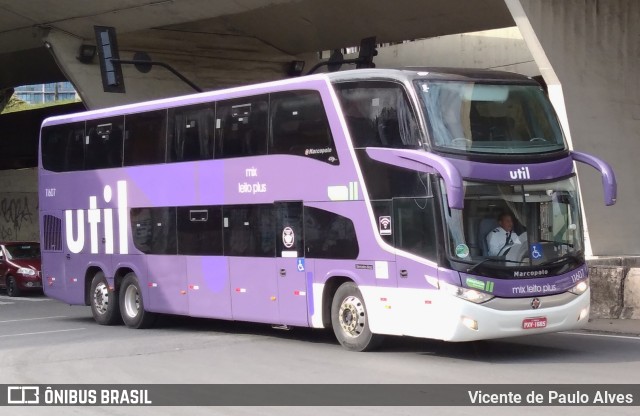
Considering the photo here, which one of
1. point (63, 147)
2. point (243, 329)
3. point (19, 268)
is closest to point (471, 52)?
point (19, 268)

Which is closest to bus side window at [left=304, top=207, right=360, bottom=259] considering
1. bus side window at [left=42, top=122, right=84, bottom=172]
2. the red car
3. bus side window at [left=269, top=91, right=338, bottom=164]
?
bus side window at [left=269, top=91, right=338, bottom=164]

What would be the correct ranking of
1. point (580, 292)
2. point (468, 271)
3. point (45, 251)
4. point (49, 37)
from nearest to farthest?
point (468, 271) → point (580, 292) → point (45, 251) → point (49, 37)

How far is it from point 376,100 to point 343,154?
92 centimetres

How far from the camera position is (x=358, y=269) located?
1426 centimetres

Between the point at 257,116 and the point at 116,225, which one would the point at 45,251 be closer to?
the point at 116,225

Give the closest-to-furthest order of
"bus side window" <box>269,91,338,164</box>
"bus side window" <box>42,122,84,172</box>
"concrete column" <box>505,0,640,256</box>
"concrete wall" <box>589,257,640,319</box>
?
"bus side window" <box>269,91,338,164</box>, "concrete wall" <box>589,257,640,319</box>, "bus side window" <box>42,122,84,172</box>, "concrete column" <box>505,0,640,256</box>

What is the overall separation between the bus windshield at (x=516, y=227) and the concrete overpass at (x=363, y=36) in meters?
4.94

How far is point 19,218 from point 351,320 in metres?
36.9

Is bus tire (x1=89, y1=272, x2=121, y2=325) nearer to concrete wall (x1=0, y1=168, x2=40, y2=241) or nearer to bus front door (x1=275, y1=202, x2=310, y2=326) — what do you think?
bus front door (x1=275, y1=202, x2=310, y2=326)

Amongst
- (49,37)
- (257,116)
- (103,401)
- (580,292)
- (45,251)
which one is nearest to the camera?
(103,401)

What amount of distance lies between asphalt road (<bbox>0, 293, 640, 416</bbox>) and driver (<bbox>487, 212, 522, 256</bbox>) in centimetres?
145

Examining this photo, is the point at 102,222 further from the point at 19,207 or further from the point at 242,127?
the point at 19,207

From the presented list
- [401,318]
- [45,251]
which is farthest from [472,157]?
[45,251]

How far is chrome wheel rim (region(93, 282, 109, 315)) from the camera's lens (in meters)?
20.0
